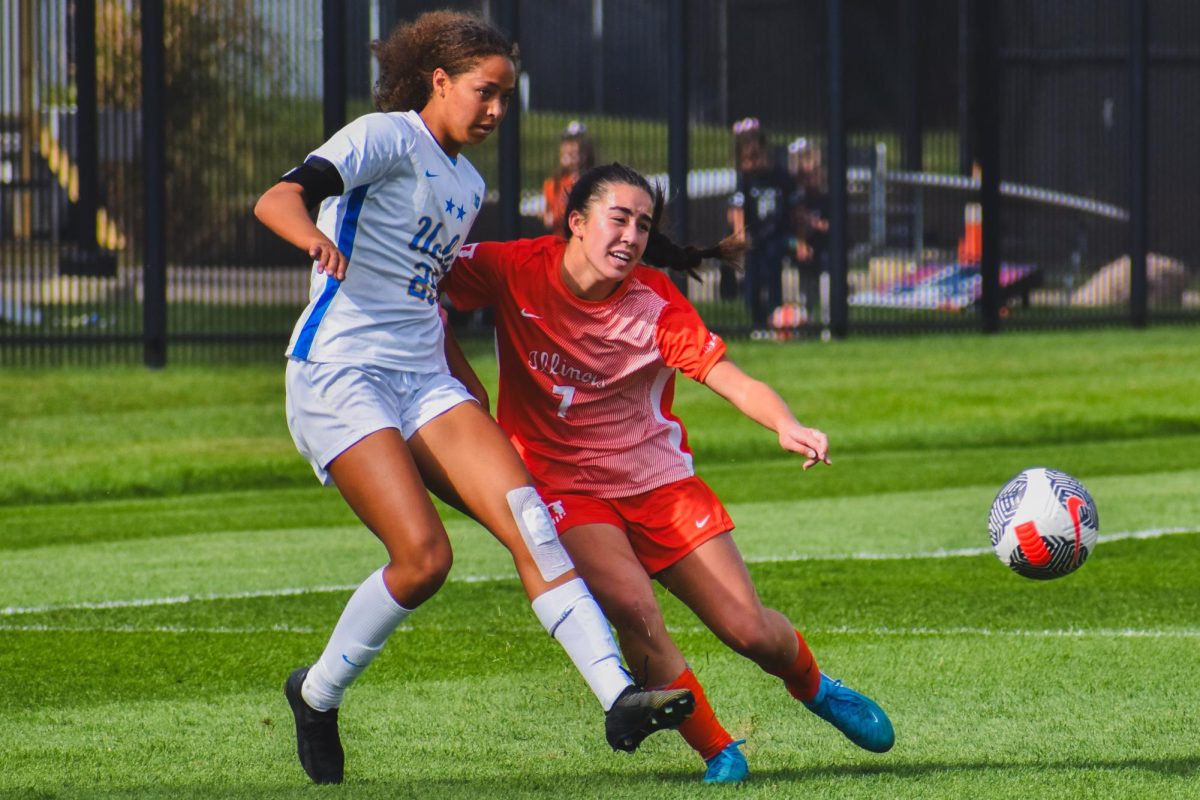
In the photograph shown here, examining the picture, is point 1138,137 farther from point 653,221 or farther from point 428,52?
point 428,52

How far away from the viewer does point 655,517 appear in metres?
5.04

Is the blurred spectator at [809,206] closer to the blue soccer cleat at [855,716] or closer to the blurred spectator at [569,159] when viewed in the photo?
the blurred spectator at [569,159]

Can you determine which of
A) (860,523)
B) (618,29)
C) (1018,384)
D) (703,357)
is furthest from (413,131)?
(618,29)

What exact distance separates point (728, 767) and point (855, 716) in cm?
47

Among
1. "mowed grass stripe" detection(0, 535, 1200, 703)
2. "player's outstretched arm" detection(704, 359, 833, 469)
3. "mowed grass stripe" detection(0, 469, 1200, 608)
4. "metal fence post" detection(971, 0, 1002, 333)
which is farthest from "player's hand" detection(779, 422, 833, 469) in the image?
"metal fence post" detection(971, 0, 1002, 333)

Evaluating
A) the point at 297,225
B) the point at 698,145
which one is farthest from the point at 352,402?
the point at 698,145

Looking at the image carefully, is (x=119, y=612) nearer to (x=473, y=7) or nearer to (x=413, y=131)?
(x=413, y=131)

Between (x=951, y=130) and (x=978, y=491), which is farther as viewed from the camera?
(x=951, y=130)

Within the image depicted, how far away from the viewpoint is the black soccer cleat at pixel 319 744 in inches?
194

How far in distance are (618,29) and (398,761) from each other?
526 inches

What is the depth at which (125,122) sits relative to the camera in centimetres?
1638

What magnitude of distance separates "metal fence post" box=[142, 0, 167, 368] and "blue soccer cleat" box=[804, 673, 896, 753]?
12255mm

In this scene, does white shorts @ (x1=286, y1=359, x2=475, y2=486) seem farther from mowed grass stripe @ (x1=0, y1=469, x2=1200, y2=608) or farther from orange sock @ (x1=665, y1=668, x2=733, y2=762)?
mowed grass stripe @ (x1=0, y1=469, x2=1200, y2=608)

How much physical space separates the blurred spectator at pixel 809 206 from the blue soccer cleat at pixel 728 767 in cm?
1384
